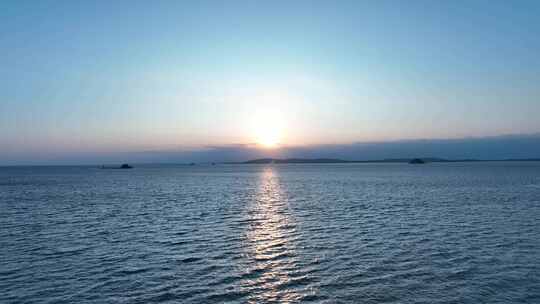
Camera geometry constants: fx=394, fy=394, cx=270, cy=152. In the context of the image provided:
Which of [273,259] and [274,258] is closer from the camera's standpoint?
[273,259]

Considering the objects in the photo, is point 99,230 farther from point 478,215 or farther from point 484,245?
point 478,215

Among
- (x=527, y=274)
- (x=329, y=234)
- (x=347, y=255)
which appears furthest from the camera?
(x=329, y=234)

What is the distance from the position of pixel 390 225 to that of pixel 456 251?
462 inches

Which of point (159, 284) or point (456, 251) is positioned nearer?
point (159, 284)

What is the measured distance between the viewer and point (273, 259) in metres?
27.4

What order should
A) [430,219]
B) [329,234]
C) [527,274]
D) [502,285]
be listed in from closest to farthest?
[502,285]
[527,274]
[329,234]
[430,219]

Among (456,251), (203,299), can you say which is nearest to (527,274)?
(456,251)

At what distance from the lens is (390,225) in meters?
40.5

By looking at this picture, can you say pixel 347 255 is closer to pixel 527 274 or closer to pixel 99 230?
pixel 527 274

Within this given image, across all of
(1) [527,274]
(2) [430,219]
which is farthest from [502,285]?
(2) [430,219]

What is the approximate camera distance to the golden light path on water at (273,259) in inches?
798

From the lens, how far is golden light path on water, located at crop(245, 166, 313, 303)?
66.5 feet

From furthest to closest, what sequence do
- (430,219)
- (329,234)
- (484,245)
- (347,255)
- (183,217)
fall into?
(183,217), (430,219), (329,234), (484,245), (347,255)

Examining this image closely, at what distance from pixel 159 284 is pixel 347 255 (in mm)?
13044
